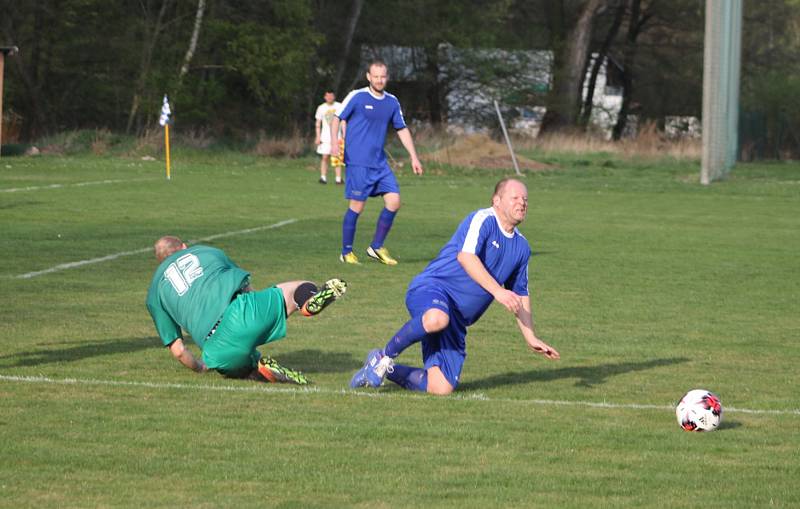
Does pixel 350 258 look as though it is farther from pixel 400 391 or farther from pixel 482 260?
pixel 482 260

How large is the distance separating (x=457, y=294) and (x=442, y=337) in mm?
282

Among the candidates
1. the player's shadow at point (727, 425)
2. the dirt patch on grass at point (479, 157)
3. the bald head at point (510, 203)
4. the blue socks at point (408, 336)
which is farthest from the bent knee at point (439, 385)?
the dirt patch on grass at point (479, 157)

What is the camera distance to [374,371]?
843cm

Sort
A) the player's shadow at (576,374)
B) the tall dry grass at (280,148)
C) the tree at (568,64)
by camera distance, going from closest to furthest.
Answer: the player's shadow at (576,374) < the tall dry grass at (280,148) < the tree at (568,64)

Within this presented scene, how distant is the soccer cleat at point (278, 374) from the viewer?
8523 mm

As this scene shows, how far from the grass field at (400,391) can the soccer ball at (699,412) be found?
14 cm

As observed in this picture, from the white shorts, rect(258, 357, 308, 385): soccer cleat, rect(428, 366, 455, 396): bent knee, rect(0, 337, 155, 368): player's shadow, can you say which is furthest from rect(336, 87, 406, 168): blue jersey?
the white shorts

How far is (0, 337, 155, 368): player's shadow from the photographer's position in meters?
9.16

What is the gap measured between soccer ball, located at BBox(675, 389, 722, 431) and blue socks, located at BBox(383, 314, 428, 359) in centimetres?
169

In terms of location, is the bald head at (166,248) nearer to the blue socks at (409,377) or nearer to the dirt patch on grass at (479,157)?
the blue socks at (409,377)

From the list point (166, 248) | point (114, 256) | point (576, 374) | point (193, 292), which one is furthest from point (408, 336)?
point (114, 256)

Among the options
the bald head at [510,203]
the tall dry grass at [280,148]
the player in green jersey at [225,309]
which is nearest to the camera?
the bald head at [510,203]

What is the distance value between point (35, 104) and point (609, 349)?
42.4 meters

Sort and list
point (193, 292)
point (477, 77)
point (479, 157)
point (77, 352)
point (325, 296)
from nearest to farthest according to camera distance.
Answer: point (325, 296) → point (193, 292) → point (77, 352) → point (479, 157) → point (477, 77)
